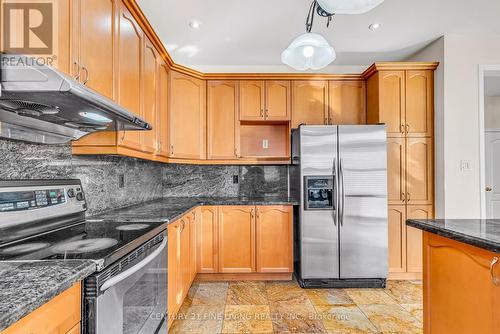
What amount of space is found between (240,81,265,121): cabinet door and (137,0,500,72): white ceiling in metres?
0.36

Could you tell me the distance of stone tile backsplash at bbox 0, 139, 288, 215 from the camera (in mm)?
1449

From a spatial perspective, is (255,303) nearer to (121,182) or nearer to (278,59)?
(121,182)

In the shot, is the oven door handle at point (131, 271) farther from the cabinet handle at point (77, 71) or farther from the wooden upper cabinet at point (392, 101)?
the wooden upper cabinet at point (392, 101)

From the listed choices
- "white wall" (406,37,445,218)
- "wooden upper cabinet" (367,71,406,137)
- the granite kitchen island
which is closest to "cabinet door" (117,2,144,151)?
the granite kitchen island

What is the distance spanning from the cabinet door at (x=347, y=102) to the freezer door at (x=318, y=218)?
22.9 inches

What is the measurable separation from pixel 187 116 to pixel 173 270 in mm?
1826

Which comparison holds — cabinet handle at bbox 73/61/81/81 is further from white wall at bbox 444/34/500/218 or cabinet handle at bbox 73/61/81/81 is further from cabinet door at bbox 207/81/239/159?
white wall at bbox 444/34/500/218

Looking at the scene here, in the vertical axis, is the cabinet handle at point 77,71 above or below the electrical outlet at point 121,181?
Result: above

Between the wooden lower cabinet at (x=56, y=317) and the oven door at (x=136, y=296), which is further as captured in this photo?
the oven door at (x=136, y=296)

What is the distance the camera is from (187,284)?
8.27 ft

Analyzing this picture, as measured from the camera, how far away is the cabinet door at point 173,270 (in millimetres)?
1969

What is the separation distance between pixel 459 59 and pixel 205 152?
3.02 m

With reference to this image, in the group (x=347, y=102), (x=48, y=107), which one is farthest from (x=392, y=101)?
(x=48, y=107)

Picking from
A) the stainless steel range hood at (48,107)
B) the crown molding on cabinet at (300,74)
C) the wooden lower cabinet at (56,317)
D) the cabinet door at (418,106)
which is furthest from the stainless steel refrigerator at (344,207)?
the wooden lower cabinet at (56,317)
